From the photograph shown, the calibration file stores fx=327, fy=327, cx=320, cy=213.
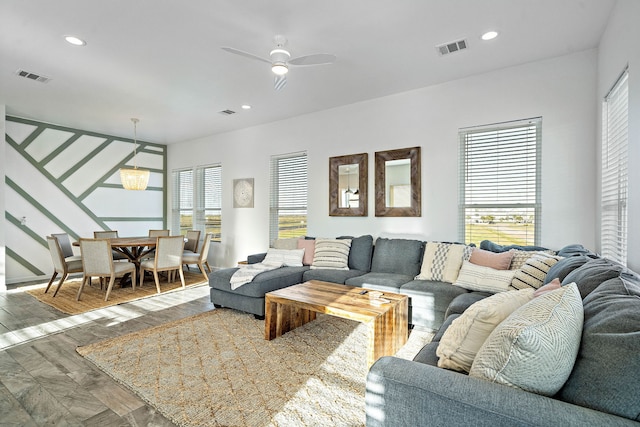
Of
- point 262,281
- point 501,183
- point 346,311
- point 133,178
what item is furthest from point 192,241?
point 501,183

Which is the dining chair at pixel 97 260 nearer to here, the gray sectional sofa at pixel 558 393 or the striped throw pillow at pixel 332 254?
the striped throw pillow at pixel 332 254

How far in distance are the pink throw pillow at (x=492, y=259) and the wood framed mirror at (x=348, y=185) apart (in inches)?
68.5

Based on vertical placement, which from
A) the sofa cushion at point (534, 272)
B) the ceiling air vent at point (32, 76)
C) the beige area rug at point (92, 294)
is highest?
the ceiling air vent at point (32, 76)

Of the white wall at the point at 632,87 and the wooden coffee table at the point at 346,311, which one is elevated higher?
the white wall at the point at 632,87

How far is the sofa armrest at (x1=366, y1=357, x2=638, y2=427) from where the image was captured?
96 cm

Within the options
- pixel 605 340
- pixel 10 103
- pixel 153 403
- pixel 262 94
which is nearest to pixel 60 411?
pixel 153 403

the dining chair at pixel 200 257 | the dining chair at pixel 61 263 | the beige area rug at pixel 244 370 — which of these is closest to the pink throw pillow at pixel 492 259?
the beige area rug at pixel 244 370

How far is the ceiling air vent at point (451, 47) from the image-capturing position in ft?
10.3

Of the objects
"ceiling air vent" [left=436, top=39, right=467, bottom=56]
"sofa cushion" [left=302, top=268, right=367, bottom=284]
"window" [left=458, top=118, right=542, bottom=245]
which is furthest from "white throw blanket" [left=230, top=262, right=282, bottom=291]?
"ceiling air vent" [left=436, top=39, right=467, bottom=56]

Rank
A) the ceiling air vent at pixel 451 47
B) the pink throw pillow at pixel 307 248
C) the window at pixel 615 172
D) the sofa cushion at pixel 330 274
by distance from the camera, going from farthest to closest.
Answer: the pink throw pillow at pixel 307 248
the sofa cushion at pixel 330 274
the ceiling air vent at pixel 451 47
the window at pixel 615 172

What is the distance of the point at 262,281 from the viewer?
146 inches

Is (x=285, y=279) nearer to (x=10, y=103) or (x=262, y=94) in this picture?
(x=262, y=94)

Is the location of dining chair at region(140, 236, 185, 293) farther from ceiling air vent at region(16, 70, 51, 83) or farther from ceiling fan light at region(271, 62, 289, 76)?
ceiling fan light at region(271, 62, 289, 76)

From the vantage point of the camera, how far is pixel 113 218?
6.84 metres
